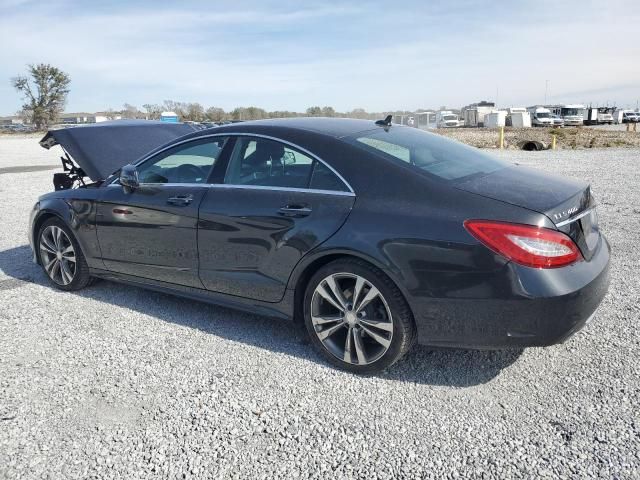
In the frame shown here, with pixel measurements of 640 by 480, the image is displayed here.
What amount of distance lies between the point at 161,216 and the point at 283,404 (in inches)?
75.4

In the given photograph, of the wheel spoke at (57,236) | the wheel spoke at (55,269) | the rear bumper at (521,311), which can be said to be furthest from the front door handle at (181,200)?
the rear bumper at (521,311)

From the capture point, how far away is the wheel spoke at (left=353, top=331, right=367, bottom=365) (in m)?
3.29

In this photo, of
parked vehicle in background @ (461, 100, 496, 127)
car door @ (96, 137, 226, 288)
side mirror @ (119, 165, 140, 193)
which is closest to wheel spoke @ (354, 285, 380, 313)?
car door @ (96, 137, 226, 288)

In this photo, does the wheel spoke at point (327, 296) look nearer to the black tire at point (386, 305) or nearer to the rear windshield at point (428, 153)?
the black tire at point (386, 305)

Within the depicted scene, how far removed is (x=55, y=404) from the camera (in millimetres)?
3076

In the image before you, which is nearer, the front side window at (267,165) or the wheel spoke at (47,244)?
the front side window at (267,165)

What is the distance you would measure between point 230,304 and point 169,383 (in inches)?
30.9

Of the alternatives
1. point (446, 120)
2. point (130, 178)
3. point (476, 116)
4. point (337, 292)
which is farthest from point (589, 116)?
point (337, 292)

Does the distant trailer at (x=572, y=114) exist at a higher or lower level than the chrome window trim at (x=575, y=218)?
lower

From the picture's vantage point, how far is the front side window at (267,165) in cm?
356

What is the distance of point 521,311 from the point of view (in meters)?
2.79

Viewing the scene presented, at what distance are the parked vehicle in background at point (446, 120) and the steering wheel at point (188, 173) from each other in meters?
58.9

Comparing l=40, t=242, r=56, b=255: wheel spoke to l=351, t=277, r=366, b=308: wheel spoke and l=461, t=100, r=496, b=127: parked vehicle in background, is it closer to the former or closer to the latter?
l=351, t=277, r=366, b=308: wheel spoke

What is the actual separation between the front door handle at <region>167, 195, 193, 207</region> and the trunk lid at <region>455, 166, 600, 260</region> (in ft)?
6.64
